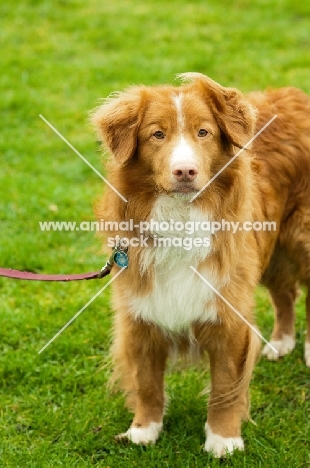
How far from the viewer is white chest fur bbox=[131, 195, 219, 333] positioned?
12.1ft

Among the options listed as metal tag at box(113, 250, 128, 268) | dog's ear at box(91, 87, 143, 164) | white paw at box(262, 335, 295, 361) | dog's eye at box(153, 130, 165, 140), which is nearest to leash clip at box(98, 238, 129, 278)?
metal tag at box(113, 250, 128, 268)

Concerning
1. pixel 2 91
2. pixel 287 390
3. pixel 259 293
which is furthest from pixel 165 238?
pixel 2 91

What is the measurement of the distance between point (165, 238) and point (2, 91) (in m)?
5.67

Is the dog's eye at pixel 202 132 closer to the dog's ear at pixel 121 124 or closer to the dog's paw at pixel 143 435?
the dog's ear at pixel 121 124

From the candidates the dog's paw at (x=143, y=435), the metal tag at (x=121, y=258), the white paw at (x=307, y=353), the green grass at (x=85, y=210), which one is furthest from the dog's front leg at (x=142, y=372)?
the white paw at (x=307, y=353)

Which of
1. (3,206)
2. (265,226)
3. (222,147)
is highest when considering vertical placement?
(222,147)

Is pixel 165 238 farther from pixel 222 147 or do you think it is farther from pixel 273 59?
pixel 273 59

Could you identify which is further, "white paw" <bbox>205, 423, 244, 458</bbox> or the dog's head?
"white paw" <bbox>205, 423, 244, 458</bbox>

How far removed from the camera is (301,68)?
365 inches

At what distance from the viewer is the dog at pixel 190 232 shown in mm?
3619

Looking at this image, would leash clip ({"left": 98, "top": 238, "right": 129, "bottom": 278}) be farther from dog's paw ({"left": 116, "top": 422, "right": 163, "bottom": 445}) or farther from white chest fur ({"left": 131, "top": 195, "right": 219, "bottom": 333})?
dog's paw ({"left": 116, "top": 422, "right": 163, "bottom": 445})

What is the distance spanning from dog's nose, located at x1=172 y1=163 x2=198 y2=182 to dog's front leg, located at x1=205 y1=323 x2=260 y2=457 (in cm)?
95

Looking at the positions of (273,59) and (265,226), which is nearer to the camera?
(265,226)

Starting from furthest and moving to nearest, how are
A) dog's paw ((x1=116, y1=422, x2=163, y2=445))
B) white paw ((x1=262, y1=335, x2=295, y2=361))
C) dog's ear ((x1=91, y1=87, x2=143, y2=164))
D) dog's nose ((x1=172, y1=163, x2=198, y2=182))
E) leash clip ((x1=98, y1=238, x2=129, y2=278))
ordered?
white paw ((x1=262, y1=335, x2=295, y2=361)) < dog's paw ((x1=116, y1=422, x2=163, y2=445)) < leash clip ((x1=98, y1=238, x2=129, y2=278)) < dog's ear ((x1=91, y1=87, x2=143, y2=164)) < dog's nose ((x1=172, y1=163, x2=198, y2=182))
